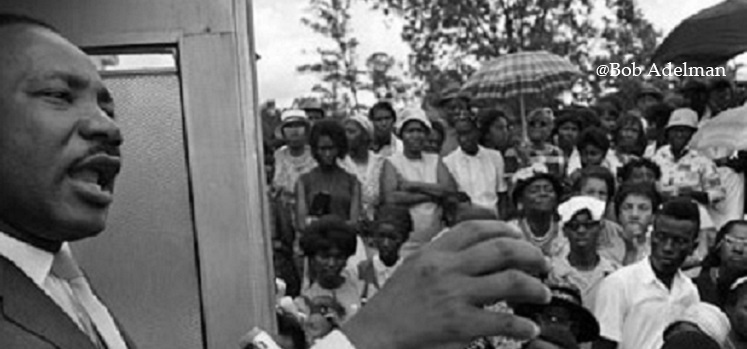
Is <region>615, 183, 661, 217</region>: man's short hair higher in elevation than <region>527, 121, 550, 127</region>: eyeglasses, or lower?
lower

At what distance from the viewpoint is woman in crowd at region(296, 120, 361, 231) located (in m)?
6.40

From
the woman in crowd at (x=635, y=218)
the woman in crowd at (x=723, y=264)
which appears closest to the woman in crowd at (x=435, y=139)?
the woman in crowd at (x=635, y=218)

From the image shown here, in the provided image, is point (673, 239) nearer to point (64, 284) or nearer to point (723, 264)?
point (723, 264)

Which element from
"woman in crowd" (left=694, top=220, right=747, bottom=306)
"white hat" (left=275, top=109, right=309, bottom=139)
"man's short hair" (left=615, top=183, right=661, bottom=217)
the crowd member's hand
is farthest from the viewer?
"white hat" (left=275, top=109, right=309, bottom=139)

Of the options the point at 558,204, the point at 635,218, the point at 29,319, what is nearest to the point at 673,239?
the point at 635,218

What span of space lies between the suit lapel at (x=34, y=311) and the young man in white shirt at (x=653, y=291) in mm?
3967

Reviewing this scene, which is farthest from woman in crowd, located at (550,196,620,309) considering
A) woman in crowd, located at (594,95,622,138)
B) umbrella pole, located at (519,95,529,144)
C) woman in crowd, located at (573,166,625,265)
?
woman in crowd, located at (594,95,622,138)

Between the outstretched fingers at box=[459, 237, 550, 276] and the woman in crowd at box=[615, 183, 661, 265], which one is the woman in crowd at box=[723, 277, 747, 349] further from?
the outstretched fingers at box=[459, 237, 550, 276]

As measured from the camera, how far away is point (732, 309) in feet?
15.4

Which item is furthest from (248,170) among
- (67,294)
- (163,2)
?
(67,294)

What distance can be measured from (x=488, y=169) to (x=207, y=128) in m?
4.73

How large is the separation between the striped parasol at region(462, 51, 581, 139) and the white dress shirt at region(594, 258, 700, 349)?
3107 millimetres

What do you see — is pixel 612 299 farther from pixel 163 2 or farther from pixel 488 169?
pixel 163 2

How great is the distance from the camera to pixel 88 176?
4.51 feet
